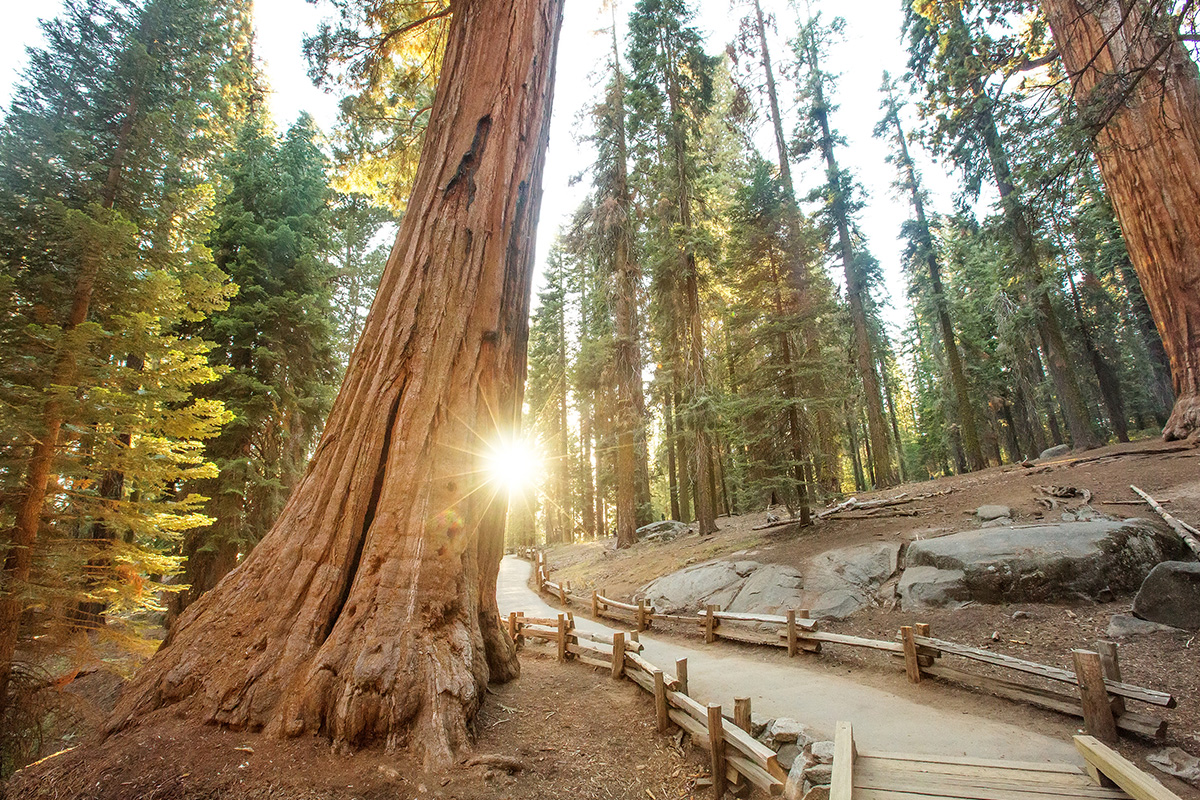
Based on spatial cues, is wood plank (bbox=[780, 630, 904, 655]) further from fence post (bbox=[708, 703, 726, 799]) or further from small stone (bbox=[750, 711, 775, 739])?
fence post (bbox=[708, 703, 726, 799])

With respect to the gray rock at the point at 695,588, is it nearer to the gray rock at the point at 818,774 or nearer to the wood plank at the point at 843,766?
the gray rock at the point at 818,774

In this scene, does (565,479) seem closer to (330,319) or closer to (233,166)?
(330,319)

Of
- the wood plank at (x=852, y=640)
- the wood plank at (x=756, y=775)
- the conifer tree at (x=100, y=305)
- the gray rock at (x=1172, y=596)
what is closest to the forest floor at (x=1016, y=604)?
the gray rock at (x=1172, y=596)

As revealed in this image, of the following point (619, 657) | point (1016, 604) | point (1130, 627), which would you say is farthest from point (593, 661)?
point (1130, 627)

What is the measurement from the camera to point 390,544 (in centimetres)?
400

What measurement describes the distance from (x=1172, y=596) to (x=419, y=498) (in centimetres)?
810

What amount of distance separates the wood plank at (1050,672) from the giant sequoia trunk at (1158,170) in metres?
7.02

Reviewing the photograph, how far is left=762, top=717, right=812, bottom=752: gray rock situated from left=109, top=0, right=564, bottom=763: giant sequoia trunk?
2.62m

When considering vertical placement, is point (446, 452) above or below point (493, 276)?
below

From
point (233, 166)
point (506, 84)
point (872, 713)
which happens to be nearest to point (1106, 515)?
point (872, 713)

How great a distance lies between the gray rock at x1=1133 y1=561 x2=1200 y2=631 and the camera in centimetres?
526

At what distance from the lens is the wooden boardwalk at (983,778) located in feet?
9.07

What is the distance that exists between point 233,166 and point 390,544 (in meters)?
13.0

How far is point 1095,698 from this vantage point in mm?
4062
